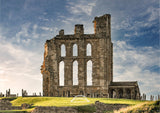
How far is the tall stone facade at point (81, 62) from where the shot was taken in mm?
47875

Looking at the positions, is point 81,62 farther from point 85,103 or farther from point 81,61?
point 85,103

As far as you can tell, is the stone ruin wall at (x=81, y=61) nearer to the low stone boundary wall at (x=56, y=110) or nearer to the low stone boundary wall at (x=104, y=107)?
the low stone boundary wall at (x=104, y=107)

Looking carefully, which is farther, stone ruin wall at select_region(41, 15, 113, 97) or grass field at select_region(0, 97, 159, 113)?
stone ruin wall at select_region(41, 15, 113, 97)

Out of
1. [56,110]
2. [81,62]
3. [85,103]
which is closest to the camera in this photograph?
[56,110]

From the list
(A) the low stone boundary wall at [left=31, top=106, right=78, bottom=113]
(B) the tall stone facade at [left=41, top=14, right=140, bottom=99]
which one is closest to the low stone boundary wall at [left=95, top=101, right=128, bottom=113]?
(A) the low stone boundary wall at [left=31, top=106, right=78, bottom=113]

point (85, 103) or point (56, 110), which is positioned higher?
point (85, 103)

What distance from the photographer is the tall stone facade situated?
157ft

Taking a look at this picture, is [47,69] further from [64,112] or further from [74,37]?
[64,112]

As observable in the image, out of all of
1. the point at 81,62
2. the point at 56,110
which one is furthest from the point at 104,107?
the point at 81,62

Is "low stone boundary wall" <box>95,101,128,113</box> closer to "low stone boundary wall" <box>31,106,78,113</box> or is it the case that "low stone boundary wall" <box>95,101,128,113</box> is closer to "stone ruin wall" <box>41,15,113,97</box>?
"low stone boundary wall" <box>31,106,78,113</box>

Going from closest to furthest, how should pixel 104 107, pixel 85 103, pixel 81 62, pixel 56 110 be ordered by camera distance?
pixel 56 110, pixel 104 107, pixel 85 103, pixel 81 62

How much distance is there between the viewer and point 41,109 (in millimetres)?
28016

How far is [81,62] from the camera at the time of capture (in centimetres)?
4881

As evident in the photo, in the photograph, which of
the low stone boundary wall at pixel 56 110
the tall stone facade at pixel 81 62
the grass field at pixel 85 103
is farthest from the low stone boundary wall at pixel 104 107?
the tall stone facade at pixel 81 62
